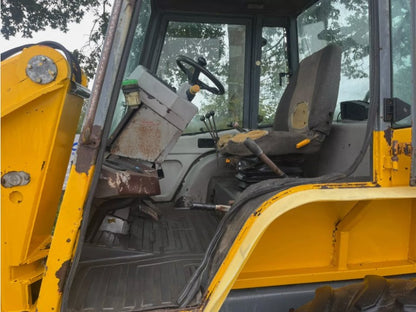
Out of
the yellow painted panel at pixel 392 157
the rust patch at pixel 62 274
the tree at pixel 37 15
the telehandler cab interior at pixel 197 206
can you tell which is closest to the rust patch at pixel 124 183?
the telehandler cab interior at pixel 197 206

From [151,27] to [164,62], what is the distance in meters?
0.31

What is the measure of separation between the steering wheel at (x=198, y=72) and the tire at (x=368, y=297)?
1837 millimetres

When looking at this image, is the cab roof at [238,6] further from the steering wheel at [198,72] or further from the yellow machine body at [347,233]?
the yellow machine body at [347,233]

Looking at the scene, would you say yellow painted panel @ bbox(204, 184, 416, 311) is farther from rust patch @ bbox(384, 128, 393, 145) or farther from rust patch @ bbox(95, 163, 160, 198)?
Answer: rust patch @ bbox(95, 163, 160, 198)

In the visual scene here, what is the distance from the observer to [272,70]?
3.22 m

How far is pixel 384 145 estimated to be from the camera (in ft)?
4.54

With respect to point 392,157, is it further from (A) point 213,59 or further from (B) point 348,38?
(A) point 213,59

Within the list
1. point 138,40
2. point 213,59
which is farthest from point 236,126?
point 138,40

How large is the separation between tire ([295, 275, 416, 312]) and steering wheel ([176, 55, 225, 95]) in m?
1.84

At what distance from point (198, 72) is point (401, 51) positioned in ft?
5.20

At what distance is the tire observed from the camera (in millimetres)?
1360

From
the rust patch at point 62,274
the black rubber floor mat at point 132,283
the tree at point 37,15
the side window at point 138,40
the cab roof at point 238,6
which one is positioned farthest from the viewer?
the tree at point 37,15

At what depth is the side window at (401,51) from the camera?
1389mm

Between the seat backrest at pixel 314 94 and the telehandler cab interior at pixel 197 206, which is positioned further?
the seat backrest at pixel 314 94
